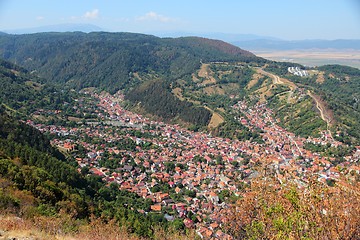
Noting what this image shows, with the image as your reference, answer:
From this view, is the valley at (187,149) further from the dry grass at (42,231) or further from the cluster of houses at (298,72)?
the cluster of houses at (298,72)

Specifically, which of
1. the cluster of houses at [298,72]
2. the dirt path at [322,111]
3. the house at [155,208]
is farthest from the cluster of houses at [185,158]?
the cluster of houses at [298,72]

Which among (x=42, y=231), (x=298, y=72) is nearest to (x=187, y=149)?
(x=42, y=231)

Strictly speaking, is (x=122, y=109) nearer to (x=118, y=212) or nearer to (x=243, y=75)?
(x=243, y=75)

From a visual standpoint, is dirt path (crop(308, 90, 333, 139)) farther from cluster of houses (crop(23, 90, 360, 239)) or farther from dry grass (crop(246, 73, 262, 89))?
dry grass (crop(246, 73, 262, 89))

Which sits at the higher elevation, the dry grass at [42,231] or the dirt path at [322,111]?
the dry grass at [42,231]

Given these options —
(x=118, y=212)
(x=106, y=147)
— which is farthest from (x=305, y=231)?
(x=106, y=147)

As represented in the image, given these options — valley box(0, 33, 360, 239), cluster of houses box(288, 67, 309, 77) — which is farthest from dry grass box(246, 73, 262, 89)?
cluster of houses box(288, 67, 309, 77)
